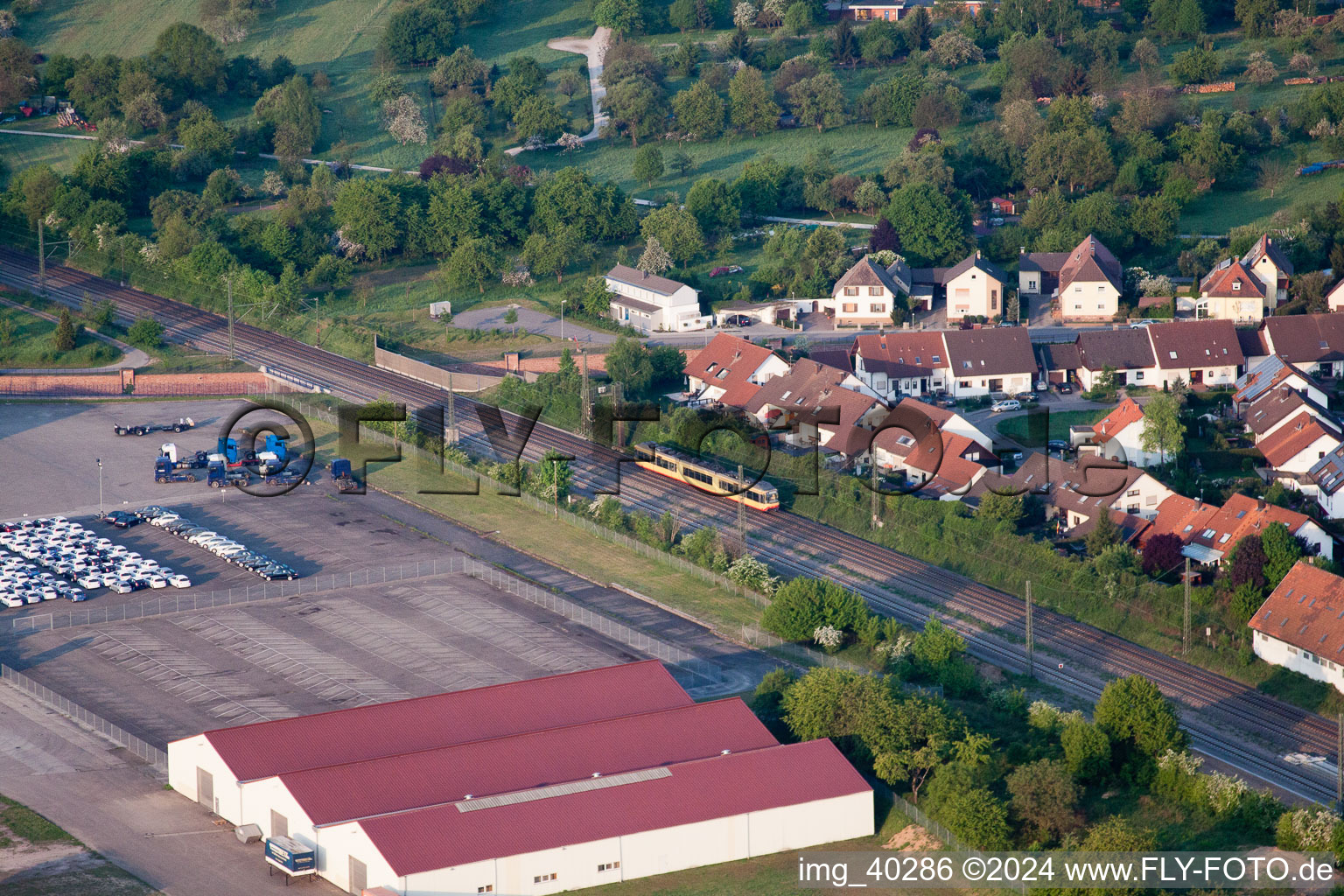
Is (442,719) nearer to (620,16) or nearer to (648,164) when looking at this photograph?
(648,164)

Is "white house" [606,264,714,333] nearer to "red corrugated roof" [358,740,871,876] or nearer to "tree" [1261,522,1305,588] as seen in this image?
"tree" [1261,522,1305,588]

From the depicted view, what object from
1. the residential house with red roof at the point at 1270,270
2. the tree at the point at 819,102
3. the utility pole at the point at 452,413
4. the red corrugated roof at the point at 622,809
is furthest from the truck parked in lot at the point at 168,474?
the tree at the point at 819,102

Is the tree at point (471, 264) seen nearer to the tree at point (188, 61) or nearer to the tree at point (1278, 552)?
the tree at point (188, 61)

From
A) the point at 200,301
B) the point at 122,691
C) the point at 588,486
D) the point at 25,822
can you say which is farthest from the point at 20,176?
the point at 25,822

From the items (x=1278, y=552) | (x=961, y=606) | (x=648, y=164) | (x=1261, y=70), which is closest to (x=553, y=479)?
(x=961, y=606)

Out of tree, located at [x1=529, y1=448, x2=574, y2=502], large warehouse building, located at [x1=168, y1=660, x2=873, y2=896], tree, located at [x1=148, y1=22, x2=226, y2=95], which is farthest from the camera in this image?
tree, located at [x1=148, y1=22, x2=226, y2=95]

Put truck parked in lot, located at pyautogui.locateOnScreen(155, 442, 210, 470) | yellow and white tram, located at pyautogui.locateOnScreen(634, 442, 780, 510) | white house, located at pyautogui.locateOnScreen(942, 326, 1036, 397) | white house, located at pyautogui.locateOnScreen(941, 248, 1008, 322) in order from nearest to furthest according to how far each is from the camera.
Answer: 1. yellow and white tram, located at pyautogui.locateOnScreen(634, 442, 780, 510)
2. truck parked in lot, located at pyautogui.locateOnScreen(155, 442, 210, 470)
3. white house, located at pyautogui.locateOnScreen(942, 326, 1036, 397)
4. white house, located at pyautogui.locateOnScreen(941, 248, 1008, 322)

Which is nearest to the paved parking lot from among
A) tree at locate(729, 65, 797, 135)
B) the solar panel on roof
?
the solar panel on roof
